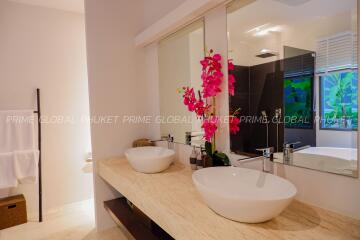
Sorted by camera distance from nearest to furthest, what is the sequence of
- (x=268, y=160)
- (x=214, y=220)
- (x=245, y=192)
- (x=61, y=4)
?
(x=214, y=220) → (x=245, y=192) → (x=268, y=160) → (x=61, y=4)

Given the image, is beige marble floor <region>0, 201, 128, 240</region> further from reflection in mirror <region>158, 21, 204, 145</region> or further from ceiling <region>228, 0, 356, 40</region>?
A: ceiling <region>228, 0, 356, 40</region>

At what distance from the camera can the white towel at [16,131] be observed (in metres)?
2.33

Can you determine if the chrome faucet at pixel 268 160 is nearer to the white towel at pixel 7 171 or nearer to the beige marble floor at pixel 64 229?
the beige marble floor at pixel 64 229

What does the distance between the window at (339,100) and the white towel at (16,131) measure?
8.64 ft

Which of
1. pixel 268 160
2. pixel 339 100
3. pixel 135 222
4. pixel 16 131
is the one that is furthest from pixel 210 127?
pixel 16 131

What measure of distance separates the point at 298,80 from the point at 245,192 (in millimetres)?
621

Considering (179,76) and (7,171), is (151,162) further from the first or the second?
(7,171)

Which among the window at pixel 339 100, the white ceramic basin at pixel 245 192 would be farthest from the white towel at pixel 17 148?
the window at pixel 339 100

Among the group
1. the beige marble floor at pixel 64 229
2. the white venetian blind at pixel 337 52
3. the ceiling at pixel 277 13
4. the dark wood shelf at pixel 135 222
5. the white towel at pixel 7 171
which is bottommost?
the beige marble floor at pixel 64 229

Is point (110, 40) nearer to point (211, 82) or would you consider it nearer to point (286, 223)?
point (211, 82)

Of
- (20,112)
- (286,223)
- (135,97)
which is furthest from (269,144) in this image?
(20,112)

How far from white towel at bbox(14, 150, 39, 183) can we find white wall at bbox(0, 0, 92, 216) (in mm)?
298

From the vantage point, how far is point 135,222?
1.84 meters

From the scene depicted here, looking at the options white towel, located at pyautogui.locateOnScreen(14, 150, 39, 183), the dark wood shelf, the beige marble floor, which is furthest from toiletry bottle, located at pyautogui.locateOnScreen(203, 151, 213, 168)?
white towel, located at pyautogui.locateOnScreen(14, 150, 39, 183)
